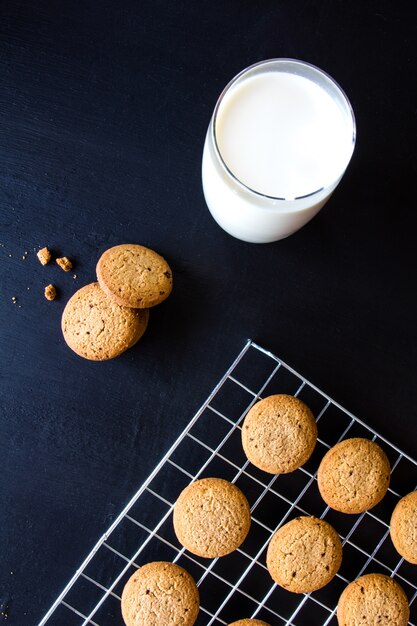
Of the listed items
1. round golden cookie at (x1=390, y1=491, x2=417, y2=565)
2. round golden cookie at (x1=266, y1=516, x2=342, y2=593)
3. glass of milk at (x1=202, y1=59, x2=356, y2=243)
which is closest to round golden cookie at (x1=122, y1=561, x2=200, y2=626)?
round golden cookie at (x1=266, y1=516, x2=342, y2=593)

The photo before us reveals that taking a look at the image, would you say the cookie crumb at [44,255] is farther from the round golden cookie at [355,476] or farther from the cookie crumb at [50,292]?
the round golden cookie at [355,476]

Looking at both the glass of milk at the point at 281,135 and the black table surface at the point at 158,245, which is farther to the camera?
the black table surface at the point at 158,245

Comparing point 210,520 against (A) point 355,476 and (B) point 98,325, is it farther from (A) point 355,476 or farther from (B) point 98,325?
(B) point 98,325

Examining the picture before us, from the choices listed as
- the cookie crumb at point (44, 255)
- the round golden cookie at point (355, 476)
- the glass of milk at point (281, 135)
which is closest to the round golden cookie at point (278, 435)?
the round golden cookie at point (355, 476)

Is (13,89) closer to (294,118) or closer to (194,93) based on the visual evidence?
(194,93)

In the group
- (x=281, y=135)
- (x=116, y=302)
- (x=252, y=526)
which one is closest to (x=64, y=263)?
(x=116, y=302)

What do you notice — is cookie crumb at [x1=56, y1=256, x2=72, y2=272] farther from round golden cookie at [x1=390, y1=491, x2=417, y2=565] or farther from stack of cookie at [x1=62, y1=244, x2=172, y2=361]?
round golden cookie at [x1=390, y1=491, x2=417, y2=565]
